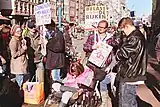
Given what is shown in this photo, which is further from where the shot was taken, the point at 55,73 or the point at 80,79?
the point at 55,73

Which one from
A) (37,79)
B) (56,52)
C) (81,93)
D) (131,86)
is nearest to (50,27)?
(56,52)

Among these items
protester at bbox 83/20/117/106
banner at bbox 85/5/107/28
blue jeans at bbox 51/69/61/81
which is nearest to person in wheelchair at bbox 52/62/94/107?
protester at bbox 83/20/117/106

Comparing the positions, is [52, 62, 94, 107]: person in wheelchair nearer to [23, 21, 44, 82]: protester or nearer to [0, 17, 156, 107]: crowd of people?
[0, 17, 156, 107]: crowd of people

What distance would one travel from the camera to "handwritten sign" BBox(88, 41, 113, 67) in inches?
299

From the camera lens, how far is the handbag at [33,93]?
8.26 metres

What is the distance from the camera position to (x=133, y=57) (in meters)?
6.25

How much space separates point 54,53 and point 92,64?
170 cm

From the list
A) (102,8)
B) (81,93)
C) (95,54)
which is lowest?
(81,93)

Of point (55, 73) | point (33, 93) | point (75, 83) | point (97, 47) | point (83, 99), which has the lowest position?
point (33, 93)

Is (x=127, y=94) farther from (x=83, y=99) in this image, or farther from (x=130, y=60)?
(x=83, y=99)

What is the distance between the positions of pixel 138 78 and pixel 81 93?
3.50 feet

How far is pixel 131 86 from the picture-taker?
6.43 meters

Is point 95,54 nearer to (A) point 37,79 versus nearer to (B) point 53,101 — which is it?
(B) point 53,101

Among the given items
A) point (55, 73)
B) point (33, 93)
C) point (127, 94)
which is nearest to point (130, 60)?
point (127, 94)
